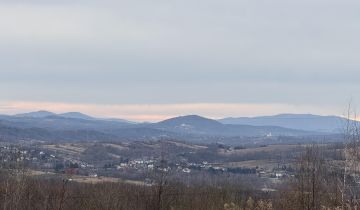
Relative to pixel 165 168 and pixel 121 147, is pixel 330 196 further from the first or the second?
pixel 121 147

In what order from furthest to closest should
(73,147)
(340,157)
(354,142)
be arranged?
(73,147)
(340,157)
(354,142)

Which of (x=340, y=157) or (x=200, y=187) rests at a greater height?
(x=340, y=157)

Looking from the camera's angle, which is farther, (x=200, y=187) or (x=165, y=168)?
(x=200, y=187)

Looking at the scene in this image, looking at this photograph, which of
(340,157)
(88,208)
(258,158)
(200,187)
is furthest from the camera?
(258,158)

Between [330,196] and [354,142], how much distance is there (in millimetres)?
5077

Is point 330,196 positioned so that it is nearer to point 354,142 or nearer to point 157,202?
point 354,142

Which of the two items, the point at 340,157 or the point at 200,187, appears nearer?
the point at 340,157

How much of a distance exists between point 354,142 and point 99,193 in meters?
27.8

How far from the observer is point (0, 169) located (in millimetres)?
23453

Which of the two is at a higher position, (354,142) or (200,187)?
(354,142)

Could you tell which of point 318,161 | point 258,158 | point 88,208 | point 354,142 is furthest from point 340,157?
point 258,158

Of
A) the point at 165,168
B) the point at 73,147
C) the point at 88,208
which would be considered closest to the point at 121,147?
the point at 73,147

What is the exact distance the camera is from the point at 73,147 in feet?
520

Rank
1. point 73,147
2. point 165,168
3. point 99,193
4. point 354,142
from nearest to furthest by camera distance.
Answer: point 354,142
point 165,168
point 99,193
point 73,147
